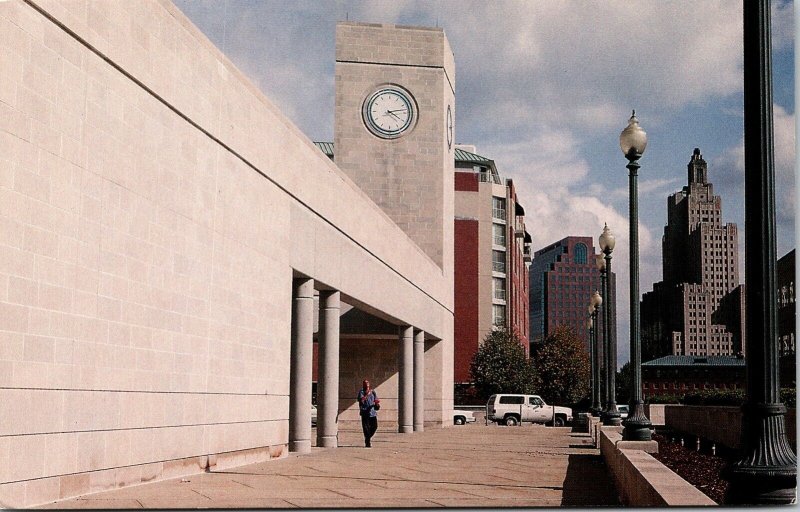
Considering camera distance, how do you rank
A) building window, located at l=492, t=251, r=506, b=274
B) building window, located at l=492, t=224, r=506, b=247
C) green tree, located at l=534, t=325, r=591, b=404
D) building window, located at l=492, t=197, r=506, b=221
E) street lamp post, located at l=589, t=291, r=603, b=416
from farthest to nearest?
building window, located at l=492, t=224, r=506, b=247 → building window, located at l=492, t=197, r=506, b=221 → building window, located at l=492, t=251, r=506, b=274 → green tree, located at l=534, t=325, r=591, b=404 → street lamp post, located at l=589, t=291, r=603, b=416

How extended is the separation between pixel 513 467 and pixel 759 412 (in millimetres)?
11340

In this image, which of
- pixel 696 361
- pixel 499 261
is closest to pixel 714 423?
pixel 696 361

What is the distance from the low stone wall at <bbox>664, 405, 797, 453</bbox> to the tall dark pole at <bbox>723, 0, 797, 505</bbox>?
44.4 feet

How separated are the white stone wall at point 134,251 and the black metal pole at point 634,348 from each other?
656 cm

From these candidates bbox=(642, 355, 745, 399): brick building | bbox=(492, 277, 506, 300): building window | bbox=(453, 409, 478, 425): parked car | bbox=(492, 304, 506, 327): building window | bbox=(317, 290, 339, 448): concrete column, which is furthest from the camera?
bbox=(492, 277, 506, 300): building window

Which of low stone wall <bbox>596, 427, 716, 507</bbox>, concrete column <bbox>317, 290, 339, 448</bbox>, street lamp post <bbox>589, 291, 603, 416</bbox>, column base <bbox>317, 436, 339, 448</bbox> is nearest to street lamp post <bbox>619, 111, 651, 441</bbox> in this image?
low stone wall <bbox>596, 427, 716, 507</bbox>

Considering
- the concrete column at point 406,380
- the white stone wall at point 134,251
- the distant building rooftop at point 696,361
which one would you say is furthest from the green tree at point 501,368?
the white stone wall at point 134,251

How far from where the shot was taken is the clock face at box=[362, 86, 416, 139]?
38.7 metres

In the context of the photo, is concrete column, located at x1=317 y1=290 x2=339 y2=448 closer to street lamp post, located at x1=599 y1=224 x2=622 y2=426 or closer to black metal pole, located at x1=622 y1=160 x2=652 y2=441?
street lamp post, located at x1=599 y1=224 x2=622 y2=426

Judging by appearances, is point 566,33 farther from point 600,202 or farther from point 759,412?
point 759,412

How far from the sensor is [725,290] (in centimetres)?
2498

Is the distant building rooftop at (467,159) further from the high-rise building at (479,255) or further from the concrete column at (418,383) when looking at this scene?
the concrete column at (418,383)

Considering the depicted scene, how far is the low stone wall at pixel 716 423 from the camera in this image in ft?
73.7

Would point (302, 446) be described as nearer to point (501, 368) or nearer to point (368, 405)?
point (368, 405)
